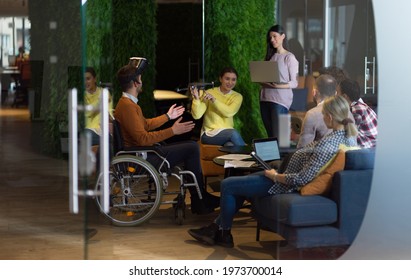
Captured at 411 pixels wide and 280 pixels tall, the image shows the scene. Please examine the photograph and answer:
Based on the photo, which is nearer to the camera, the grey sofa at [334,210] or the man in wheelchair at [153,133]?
the grey sofa at [334,210]

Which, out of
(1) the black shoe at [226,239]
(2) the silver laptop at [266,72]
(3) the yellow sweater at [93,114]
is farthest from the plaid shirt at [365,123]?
(3) the yellow sweater at [93,114]

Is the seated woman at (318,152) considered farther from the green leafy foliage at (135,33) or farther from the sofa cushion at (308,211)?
the green leafy foliage at (135,33)

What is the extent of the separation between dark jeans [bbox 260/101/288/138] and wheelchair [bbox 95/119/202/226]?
3.91 feet

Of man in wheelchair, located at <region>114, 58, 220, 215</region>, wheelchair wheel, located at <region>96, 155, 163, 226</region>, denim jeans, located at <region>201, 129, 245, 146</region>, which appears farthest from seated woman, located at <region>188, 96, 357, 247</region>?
denim jeans, located at <region>201, 129, 245, 146</region>

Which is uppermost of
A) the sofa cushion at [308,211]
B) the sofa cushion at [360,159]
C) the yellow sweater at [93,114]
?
the yellow sweater at [93,114]

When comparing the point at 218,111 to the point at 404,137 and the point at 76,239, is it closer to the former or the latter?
the point at 76,239

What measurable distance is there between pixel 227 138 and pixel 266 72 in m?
2.29

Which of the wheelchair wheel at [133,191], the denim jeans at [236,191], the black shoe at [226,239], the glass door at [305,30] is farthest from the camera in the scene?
the wheelchair wheel at [133,191]

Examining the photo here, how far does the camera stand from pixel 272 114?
16.3 ft

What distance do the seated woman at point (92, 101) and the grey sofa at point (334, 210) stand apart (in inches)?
43.2

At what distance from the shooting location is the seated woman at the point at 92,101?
4.49 metres

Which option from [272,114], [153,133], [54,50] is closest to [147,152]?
[153,133]

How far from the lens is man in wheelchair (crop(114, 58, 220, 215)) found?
21.2ft
